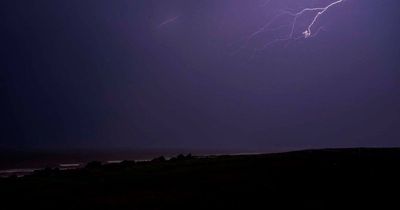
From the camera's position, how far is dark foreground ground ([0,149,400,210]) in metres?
21.1

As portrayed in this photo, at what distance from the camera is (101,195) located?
24.2 metres

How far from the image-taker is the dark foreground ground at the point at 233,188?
2106 centimetres

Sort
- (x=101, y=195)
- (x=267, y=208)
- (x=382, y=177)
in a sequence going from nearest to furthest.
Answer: (x=267, y=208) < (x=101, y=195) < (x=382, y=177)

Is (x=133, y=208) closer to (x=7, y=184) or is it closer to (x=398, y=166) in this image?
(x=7, y=184)

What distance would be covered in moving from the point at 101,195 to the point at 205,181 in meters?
6.94

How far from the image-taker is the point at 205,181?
92.1 feet

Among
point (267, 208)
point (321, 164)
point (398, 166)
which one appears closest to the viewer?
point (267, 208)

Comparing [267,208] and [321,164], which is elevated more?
[321,164]

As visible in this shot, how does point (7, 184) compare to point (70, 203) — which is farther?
point (7, 184)

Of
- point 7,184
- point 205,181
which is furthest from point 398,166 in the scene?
point 7,184

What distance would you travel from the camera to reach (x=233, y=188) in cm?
2508

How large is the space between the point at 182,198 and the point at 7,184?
1592 cm

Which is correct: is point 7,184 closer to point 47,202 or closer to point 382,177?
point 47,202

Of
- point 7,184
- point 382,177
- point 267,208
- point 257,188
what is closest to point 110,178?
point 7,184
